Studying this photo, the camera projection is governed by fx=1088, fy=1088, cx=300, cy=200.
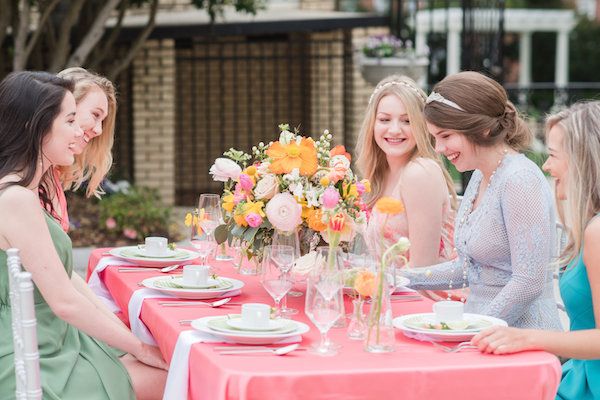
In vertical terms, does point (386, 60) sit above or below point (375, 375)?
above

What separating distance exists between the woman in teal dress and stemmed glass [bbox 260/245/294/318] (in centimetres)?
70

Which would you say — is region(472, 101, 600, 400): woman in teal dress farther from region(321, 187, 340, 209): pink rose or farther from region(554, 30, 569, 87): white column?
region(554, 30, 569, 87): white column

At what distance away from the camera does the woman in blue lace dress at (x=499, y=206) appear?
4.00m

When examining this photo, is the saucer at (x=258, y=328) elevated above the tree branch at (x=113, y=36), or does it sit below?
below

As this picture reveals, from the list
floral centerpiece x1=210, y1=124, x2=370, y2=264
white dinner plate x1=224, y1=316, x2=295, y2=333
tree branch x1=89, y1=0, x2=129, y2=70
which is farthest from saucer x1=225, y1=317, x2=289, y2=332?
tree branch x1=89, y1=0, x2=129, y2=70

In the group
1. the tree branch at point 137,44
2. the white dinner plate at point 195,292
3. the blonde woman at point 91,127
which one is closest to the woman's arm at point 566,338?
the white dinner plate at point 195,292

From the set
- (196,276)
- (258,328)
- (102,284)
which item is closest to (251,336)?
(258,328)

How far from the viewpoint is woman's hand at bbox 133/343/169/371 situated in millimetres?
3855

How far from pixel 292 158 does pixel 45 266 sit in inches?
38.8

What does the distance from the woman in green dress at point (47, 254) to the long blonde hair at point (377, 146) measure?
1870mm

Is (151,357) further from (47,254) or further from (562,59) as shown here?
(562,59)

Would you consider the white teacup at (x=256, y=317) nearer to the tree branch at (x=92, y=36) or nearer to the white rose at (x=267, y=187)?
the white rose at (x=267, y=187)

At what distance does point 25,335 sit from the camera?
2.99 m

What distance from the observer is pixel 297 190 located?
3924 millimetres
